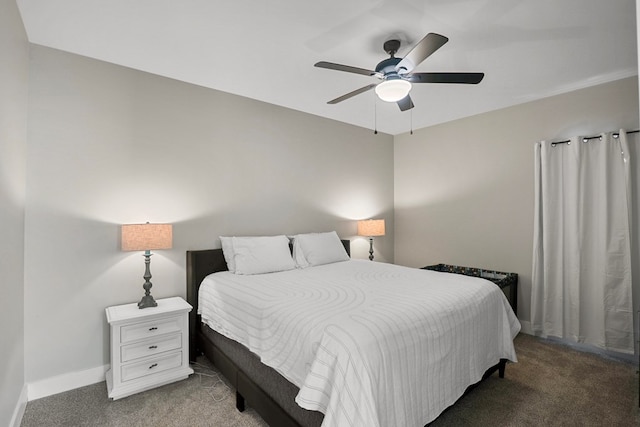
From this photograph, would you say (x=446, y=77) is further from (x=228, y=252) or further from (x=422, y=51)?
(x=228, y=252)

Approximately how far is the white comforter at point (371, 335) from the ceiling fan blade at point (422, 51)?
1529 millimetres

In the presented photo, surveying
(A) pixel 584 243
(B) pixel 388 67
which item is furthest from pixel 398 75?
(A) pixel 584 243

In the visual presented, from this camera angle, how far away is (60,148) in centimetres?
245

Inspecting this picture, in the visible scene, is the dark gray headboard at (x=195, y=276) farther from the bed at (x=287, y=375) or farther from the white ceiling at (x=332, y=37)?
the white ceiling at (x=332, y=37)

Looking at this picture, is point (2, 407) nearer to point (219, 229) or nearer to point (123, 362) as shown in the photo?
point (123, 362)

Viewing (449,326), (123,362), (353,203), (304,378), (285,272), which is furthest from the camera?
Result: (353,203)

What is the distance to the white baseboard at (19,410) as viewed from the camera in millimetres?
1920

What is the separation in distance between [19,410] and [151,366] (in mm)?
770

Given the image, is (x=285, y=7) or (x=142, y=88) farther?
(x=142, y=88)

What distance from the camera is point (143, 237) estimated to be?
8.11ft

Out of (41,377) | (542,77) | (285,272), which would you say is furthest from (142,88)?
(542,77)

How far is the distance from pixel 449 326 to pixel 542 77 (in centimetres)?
262

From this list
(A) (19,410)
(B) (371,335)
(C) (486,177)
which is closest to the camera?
(B) (371,335)

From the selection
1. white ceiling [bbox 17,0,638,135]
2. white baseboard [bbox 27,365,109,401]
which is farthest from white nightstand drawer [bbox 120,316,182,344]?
white ceiling [bbox 17,0,638,135]
